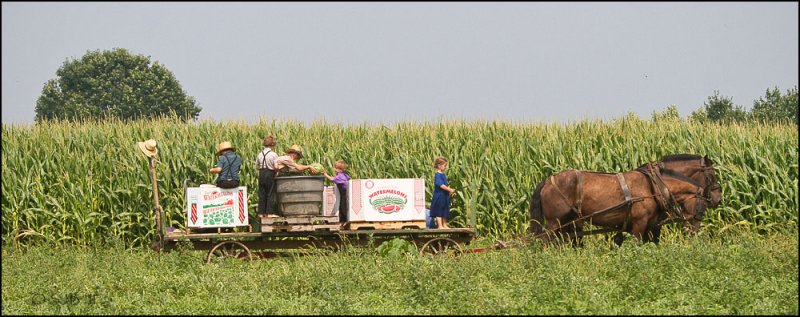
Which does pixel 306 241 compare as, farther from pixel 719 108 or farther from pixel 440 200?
pixel 719 108

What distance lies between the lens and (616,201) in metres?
15.7

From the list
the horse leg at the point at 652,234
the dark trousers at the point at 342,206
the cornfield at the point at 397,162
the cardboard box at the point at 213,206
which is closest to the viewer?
the cardboard box at the point at 213,206

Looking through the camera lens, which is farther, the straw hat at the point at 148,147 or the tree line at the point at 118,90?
the tree line at the point at 118,90

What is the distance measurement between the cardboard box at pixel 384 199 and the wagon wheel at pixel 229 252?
66.4 inches

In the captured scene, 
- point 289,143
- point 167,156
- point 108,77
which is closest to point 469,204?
point 289,143

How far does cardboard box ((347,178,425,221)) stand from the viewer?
15930mm

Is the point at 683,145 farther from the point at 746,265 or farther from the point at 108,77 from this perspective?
the point at 108,77

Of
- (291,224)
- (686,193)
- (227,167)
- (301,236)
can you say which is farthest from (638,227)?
(227,167)

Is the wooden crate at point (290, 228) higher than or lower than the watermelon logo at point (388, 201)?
lower

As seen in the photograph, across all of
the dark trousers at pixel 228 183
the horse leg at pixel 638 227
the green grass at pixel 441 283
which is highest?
the dark trousers at pixel 228 183

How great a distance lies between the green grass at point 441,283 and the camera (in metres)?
10.8

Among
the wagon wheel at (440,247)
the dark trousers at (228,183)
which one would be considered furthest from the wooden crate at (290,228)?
the wagon wheel at (440,247)

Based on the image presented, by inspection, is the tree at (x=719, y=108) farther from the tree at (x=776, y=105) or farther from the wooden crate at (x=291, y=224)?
the wooden crate at (x=291, y=224)

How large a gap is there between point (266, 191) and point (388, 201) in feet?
6.33
